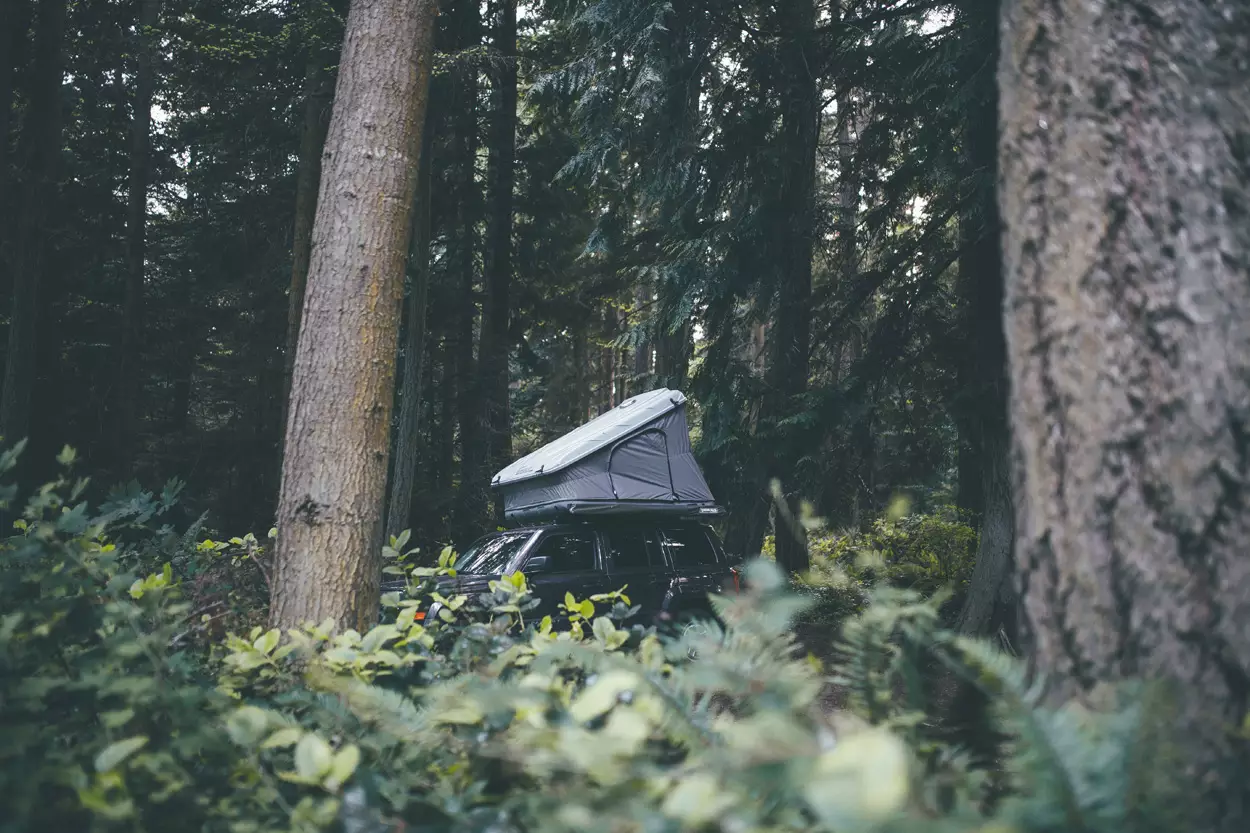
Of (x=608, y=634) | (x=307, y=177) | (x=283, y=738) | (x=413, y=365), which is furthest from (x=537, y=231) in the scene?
(x=283, y=738)

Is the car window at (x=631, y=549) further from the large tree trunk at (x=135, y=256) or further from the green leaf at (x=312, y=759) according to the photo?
the large tree trunk at (x=135, y=256)

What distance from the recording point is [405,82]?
155 inches

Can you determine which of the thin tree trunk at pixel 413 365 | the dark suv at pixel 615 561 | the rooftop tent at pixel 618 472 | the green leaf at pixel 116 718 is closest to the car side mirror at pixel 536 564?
the dark suv at pixel 615 561

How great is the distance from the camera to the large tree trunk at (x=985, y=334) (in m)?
8.07

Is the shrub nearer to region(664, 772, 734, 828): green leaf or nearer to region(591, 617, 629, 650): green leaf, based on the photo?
region(591, 617, 629, 650): green leaf

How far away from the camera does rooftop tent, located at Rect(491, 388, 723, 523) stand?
368 inches

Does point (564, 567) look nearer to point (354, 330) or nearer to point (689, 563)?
point (689, 563)

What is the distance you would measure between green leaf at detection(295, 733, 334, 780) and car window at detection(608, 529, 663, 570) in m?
7.88

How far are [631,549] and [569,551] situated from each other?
759mm

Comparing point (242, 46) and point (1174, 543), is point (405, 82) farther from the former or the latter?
point (242, 46)

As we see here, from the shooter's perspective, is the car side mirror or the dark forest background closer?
the car side mirror

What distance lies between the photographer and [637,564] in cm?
959

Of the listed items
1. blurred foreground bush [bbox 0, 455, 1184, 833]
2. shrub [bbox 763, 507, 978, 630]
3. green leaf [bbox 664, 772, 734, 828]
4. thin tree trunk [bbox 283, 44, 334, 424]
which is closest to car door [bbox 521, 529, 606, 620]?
shrub [bbox 763, 507, 978, 630]

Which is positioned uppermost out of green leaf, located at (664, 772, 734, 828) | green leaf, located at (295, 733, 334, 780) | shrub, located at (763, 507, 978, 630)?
green leaf, located at (664, 772, 734, 828)
